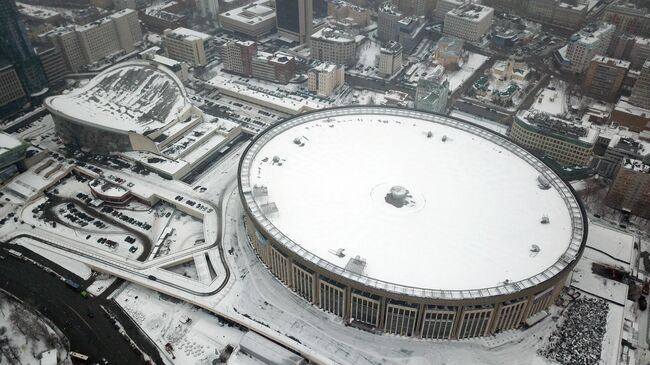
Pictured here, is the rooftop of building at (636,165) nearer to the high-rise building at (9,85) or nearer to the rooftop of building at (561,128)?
the rooftop of building at (561,128)

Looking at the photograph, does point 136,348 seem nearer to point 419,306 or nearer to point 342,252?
point 342,252

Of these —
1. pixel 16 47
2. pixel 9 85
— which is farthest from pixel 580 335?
pixel 16 47

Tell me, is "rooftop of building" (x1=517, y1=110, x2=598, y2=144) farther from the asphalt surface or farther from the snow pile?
the asphalt surface

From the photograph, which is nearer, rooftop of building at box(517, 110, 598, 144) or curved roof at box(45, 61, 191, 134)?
rooftop of building at box(517, 110, 598, 144)

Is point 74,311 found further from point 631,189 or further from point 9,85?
point 631,189

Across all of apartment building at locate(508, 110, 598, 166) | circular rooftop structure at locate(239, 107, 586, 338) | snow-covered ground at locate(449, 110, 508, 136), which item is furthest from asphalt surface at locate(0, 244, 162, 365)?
snow-covered ground at locate(449, 110, 508, 136)

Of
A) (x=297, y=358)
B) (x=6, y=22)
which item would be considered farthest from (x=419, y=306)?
(x=6, y=22)
